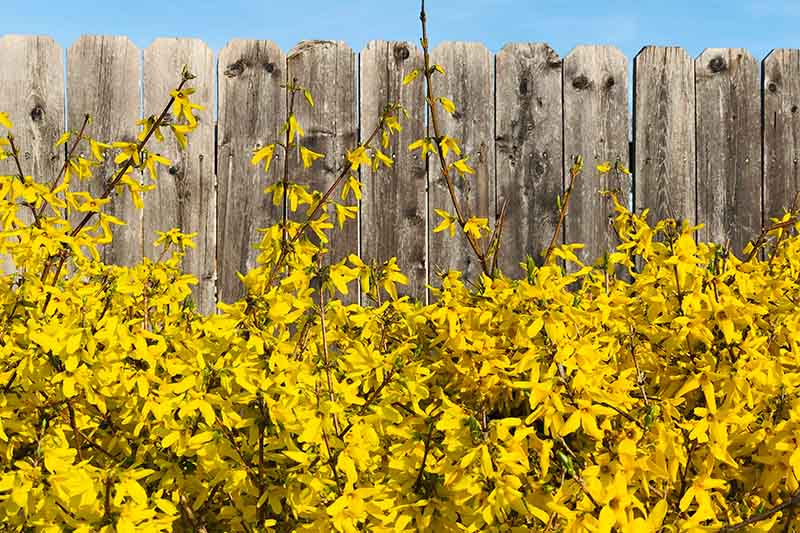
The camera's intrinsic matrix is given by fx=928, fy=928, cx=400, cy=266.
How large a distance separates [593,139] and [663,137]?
0.38 m

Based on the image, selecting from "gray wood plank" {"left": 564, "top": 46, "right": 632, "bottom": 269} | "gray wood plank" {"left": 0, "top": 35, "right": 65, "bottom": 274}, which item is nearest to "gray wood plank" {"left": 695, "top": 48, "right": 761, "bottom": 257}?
"gray wood plank" {"left": 564, "top": 46, "right": 632, "bottom": 269}

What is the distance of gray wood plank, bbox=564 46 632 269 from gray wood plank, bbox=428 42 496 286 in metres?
0.39

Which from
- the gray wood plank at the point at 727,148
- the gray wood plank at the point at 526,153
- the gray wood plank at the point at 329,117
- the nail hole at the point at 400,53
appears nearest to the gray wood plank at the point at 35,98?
the gray wood plank at the point at 329,117

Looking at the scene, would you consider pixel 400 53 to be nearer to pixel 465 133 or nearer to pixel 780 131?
pixel 465 133

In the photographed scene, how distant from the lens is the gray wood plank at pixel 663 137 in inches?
177

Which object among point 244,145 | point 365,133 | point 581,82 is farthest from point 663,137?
point 244,145

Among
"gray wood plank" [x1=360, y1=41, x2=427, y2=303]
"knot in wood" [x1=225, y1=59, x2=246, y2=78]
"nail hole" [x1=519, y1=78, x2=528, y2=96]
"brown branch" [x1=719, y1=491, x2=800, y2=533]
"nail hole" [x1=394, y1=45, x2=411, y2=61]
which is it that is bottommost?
"brown branch" [x1=719, y1=491, x2=800, y2=533]

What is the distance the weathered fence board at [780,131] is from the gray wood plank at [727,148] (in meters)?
0.07

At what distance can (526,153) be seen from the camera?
170 inches

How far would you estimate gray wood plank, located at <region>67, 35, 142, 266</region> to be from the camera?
4.16m

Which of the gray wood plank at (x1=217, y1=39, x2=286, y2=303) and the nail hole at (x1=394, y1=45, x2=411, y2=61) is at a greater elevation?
the nail hole at (x1=394, y1=45, x2=411, y2=61)

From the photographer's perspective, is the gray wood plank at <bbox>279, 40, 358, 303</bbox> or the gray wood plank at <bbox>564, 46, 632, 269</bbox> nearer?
the gray wood plank at <bbox>279, 40, 358, 303</bbox>

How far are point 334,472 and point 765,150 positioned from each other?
3773 millimetres

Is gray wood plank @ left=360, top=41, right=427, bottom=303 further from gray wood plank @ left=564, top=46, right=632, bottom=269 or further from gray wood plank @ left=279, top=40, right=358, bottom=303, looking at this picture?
gray wood plank @ left=564, top=46, right=632, bottom=269
